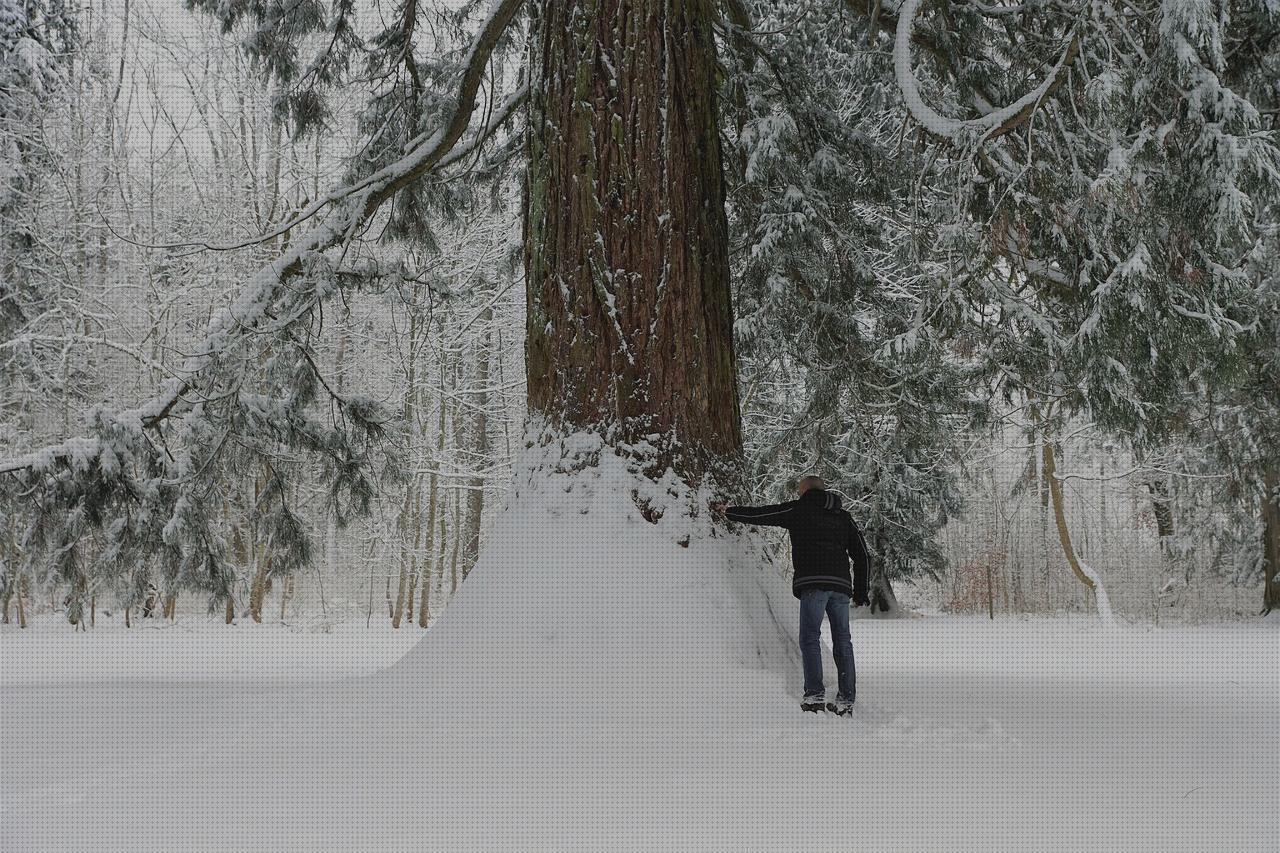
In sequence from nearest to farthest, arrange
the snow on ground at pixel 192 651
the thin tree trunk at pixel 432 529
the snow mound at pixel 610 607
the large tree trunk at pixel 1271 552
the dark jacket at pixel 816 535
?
1. the snow mound at pixel 610 607
2. the dark jacket at pixel 816 535
3. the snow on ground at pixel 192 651
4. the thin tree trunk at pixel 432 529
5. the large tree trunk at pixel 1271 552

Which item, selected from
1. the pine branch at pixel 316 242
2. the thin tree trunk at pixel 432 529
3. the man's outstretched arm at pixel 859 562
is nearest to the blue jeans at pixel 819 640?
the man's outstretched arm at pixel 859 562

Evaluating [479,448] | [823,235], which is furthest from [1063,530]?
[823,235]

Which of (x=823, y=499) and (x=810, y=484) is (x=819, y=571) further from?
(x=810, y=484)

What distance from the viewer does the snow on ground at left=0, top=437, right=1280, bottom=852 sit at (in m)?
3.33

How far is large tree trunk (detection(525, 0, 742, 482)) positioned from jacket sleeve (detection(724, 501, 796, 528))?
0.27 meters

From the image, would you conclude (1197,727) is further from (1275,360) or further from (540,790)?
(540,790)

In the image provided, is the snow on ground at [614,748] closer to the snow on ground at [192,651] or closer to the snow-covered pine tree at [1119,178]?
the snow-covered pine tree at [1119,178]

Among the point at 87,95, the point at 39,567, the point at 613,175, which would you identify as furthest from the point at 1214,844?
the point at 87,95

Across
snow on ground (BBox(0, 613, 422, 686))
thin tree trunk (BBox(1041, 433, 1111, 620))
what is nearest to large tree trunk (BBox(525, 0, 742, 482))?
snow on ground (BBox(0, 613, 422, 686))

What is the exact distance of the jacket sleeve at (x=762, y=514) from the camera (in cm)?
516

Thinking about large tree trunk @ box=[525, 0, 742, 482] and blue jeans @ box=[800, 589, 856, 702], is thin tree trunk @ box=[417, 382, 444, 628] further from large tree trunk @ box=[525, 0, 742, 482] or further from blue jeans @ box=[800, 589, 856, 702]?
blue jeans @ box=[800, 589, 856, 702]

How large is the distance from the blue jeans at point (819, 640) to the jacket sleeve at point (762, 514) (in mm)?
A: 389

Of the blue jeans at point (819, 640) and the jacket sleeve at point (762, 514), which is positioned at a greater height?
the jacket sleeve at point (762, 514)

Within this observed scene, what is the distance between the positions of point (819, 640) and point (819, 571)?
341 millimetres
